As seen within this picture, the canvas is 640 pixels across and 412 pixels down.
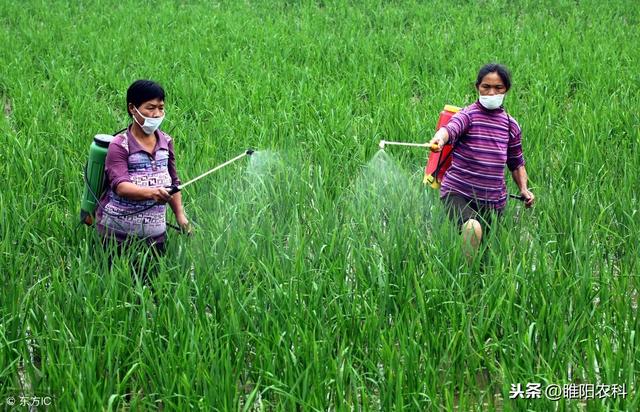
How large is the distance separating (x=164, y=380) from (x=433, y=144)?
1499mm

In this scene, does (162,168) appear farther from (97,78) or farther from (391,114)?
(97,78)

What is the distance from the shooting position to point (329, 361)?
9.32 ft

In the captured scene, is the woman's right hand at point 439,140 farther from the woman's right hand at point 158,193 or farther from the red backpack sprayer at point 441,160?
the woman's right hand at point 158,193

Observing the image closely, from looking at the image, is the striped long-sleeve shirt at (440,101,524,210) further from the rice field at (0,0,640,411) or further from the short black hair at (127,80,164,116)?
the short black hair at (127,80,164,116)

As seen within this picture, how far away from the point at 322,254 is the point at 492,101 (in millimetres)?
984

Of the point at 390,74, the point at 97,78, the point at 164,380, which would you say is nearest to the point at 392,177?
the point at 164,380

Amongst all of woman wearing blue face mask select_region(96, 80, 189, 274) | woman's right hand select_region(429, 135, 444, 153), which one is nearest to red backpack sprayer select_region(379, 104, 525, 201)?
woman's right hand select_region(429, 135, 444, 153)

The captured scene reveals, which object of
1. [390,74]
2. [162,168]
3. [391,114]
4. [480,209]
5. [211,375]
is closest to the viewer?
[211,375]

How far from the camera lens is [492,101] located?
155 inches

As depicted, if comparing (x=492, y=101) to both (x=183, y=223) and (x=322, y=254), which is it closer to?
(x=322, y=254)

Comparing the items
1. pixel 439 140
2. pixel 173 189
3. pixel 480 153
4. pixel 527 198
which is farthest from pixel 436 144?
pixel 173 189

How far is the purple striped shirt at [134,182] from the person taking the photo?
3529mm

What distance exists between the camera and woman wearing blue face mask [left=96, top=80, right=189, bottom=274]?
3520mm

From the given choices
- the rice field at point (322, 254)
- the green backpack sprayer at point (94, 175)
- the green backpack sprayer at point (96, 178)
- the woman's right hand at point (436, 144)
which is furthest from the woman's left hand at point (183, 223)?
the woman's right hand at point (436, 144)
